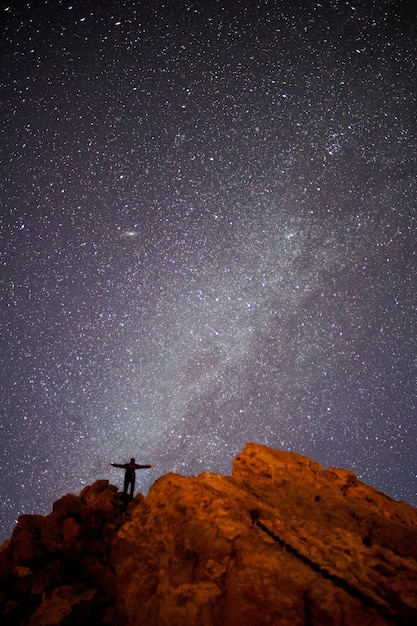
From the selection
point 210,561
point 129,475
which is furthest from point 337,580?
point 129,475

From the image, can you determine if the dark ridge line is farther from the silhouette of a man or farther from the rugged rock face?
the silhouette of a man

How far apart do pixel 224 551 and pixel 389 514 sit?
26.7ft

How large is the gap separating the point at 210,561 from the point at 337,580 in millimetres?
3220

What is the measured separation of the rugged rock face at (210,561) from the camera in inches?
317

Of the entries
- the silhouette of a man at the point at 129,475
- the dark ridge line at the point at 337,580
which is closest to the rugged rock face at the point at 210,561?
the dark ridge line at the point at 337,580

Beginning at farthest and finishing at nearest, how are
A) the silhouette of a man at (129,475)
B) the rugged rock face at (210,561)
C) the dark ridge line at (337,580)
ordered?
the silhouette of a man at (129,475) < the rugged rock face at (210,561) < the dark ridge line at (337,580)

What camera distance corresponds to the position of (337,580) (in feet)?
27.5

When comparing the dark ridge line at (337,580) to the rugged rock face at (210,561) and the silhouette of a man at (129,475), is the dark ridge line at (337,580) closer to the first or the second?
the rugged rock face at (210,561)

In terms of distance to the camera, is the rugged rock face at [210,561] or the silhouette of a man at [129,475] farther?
the silhouette of a man at [129,475]

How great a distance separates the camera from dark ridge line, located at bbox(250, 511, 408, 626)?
7.65 meters

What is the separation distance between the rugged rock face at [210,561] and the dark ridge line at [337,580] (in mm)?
26

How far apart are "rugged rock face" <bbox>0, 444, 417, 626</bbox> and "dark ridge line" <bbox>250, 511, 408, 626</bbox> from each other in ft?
0.08

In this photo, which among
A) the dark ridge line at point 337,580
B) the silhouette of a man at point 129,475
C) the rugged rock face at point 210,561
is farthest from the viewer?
the silhouette of a man at point 129,475

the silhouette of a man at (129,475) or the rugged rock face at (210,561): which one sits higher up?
the silhouette of a man at (129,475)
